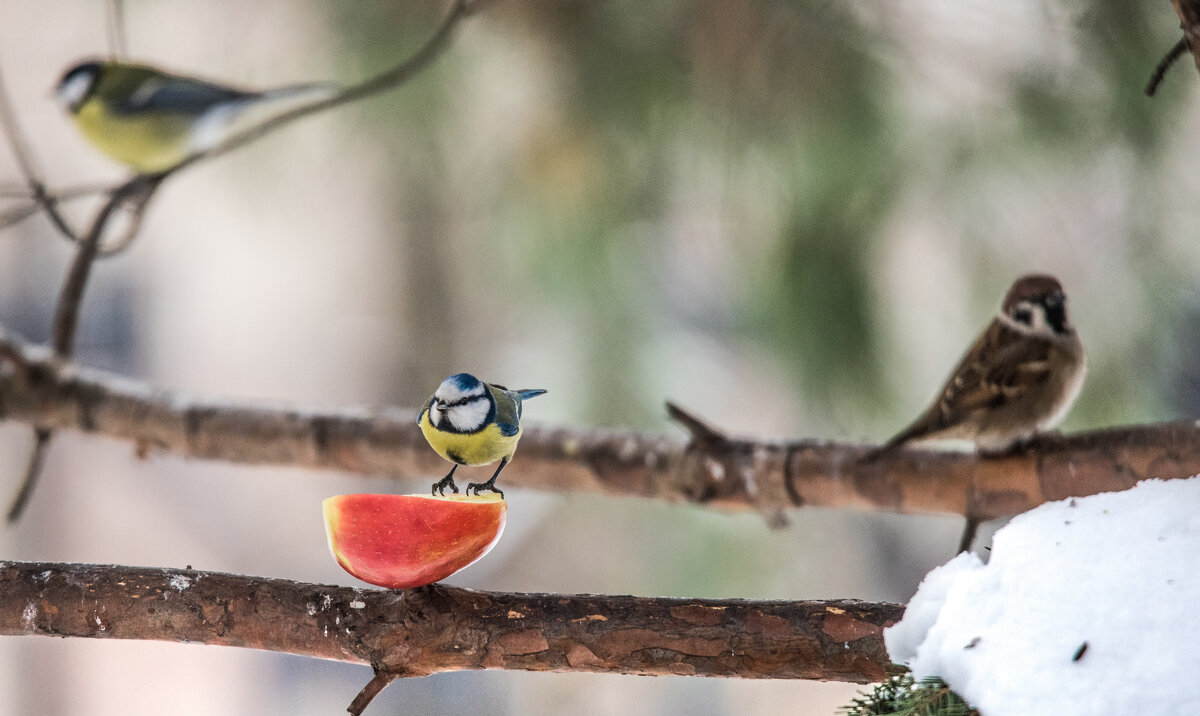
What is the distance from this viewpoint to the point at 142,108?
104 centimetres

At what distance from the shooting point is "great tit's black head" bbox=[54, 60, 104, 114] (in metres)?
Result: 1.05

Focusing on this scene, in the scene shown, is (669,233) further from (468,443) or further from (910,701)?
(910,701)

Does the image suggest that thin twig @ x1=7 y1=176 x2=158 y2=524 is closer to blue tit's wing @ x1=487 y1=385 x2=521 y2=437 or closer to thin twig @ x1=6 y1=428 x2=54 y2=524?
thin twig @ x1=6 y1=428 x2=54 y2=524

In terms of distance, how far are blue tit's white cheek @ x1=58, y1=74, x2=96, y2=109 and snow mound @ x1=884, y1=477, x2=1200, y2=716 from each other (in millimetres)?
1016

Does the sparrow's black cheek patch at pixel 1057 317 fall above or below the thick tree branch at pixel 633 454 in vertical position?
above

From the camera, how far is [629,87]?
1.20m

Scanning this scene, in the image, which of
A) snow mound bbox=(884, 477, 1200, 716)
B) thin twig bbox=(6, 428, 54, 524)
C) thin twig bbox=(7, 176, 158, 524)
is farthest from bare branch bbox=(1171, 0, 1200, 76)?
thin twig bbox=(6, 428, 54, 524)

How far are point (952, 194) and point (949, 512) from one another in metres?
0.50

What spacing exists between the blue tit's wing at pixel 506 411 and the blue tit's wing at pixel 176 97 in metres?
0.67

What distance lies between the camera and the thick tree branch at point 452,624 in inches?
17.8

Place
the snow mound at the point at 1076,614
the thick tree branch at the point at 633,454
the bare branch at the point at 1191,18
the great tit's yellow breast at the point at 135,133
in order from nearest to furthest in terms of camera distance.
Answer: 1. the snow mound at the point at 1076,614
2. the bare branch at the point at 1191,18
3. the thick tree branch at the point at 633,454
4. the great tit's yellow breast at the point at 135,133

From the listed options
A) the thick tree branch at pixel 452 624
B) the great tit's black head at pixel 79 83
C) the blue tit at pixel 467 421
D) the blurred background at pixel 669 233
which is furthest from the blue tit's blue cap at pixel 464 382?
the great tit's black head at pixel 79 83

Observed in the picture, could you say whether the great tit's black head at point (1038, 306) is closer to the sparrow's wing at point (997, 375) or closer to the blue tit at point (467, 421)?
the sparrow's wing at point (997, 375)

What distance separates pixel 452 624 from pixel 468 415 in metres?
0.10
